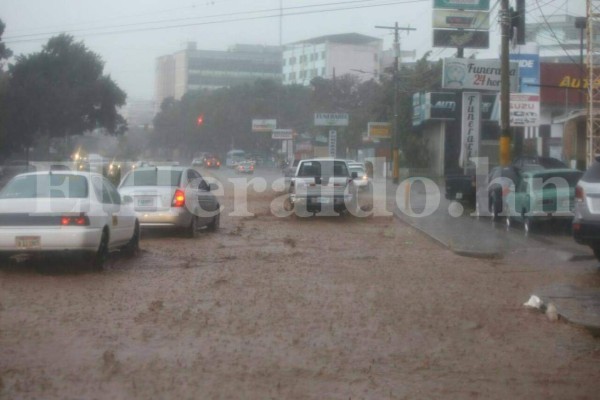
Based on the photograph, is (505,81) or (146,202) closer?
(146,202)

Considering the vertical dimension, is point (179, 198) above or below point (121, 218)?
above

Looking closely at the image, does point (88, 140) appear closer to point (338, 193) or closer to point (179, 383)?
point (338, 193)

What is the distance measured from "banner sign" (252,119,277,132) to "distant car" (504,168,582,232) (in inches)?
3005

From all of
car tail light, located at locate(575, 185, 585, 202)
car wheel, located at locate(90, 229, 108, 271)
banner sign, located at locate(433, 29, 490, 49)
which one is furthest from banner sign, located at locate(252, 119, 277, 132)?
car tail light, located at locate(575, 185, 585, 202)

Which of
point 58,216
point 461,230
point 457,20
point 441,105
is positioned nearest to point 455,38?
point 457,20

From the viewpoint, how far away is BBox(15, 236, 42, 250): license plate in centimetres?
1274

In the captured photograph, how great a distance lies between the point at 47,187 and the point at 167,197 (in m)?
4.90

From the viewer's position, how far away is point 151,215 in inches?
722

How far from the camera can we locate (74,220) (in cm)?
1292

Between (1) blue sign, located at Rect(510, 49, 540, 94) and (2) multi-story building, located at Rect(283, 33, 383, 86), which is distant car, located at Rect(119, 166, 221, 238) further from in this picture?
(2) multi-story building, located at Rect(283, 33, 383, 86)

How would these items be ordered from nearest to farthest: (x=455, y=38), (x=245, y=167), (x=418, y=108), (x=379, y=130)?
(x=455, y=38)
(x=418, y=108)
(x=379, y=130)
(x=245, y=167)

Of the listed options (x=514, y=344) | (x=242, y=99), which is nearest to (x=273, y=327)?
(x=514, y=344)

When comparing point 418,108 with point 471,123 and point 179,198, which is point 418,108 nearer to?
point 471,123

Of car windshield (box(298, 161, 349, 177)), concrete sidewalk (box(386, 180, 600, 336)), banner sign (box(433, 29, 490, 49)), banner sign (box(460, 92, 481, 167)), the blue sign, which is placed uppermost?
banner sign (box(433, 29, 490, 49))
